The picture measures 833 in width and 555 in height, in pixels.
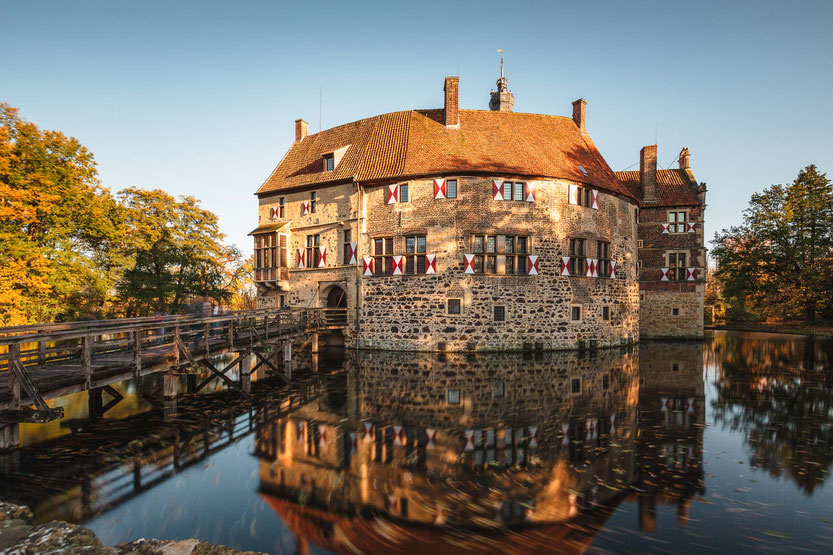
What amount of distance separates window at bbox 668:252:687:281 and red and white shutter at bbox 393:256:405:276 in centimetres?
1722

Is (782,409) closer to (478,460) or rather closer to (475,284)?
(478,460)

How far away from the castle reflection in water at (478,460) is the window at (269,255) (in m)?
10.6

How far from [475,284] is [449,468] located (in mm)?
12042

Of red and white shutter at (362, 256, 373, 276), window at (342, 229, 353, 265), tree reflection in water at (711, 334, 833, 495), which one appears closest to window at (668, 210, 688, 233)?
tree reflection in water at (711, 334, 833, 495)

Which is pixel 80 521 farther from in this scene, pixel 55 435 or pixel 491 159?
pixel 491 159

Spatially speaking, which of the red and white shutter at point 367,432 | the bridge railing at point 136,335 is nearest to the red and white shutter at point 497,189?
the bridge railing at point 136,335

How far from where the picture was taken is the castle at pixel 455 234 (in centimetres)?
1783

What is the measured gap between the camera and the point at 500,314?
58.3ft

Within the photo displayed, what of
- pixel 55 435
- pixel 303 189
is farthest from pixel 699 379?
pixel 303 189

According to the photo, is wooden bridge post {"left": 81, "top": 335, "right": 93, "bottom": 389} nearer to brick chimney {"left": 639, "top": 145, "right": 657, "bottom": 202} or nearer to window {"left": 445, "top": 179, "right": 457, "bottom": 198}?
window {"left": 445, "top": 179, "right": 457, "bottom": 198}

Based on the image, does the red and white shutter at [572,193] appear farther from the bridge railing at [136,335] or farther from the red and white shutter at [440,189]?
the bridge railing at [136,335]

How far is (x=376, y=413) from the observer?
9.11 metres

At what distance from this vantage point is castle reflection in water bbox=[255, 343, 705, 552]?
4508 millimetres

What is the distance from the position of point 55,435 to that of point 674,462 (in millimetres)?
10878
